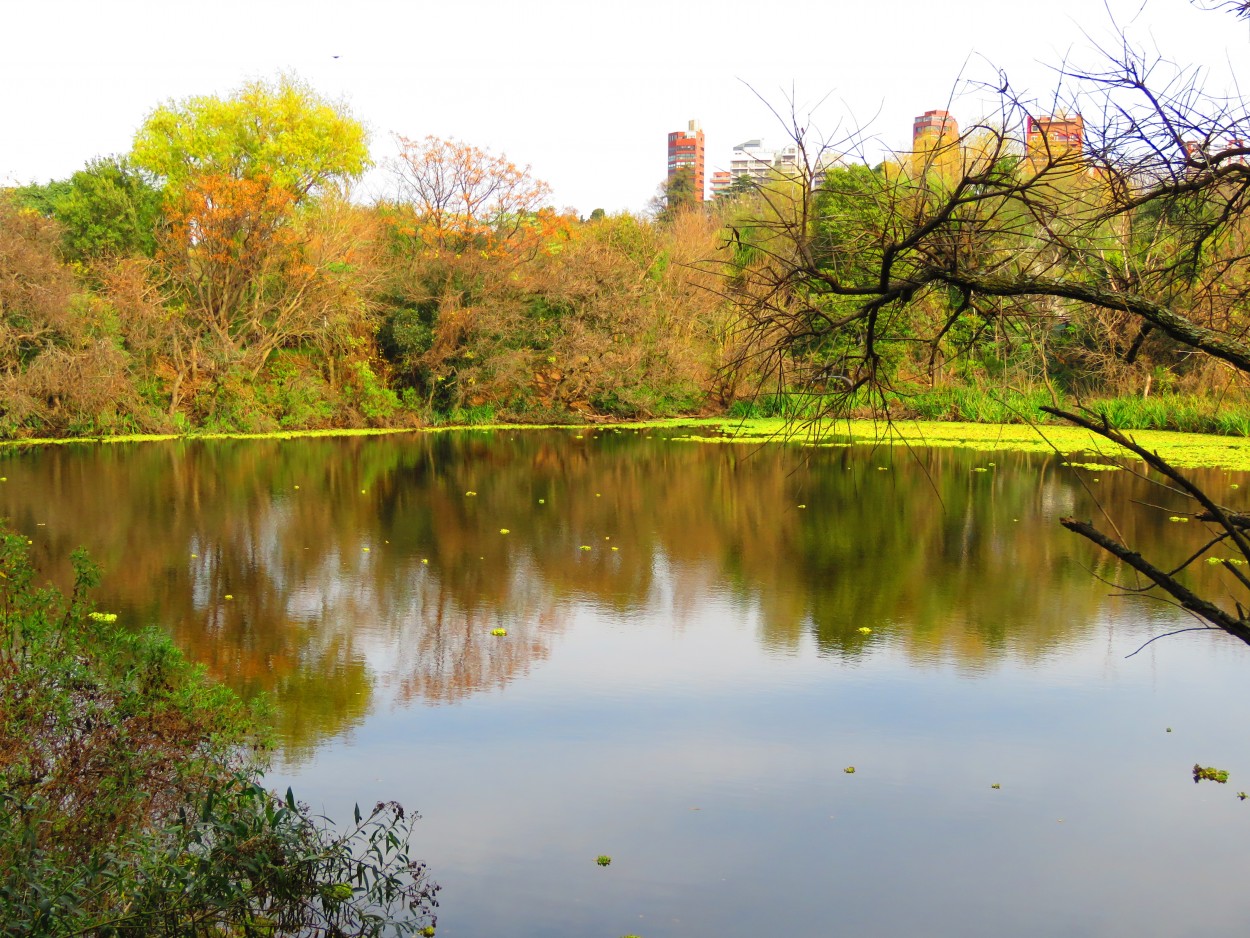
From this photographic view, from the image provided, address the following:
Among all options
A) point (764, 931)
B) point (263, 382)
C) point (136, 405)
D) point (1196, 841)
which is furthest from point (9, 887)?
point (263, 382)

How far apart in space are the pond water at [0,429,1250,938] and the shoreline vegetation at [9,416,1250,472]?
4663 mm

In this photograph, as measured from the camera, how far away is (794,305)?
4012mm

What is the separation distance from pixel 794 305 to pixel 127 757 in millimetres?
3071

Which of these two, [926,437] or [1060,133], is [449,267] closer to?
[926,437]

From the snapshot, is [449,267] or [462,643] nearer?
[462,643]

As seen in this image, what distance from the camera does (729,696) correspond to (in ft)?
23.6

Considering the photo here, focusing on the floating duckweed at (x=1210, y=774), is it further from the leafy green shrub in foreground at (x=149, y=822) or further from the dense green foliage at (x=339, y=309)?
the dense green foliage at (x=339, y=309)

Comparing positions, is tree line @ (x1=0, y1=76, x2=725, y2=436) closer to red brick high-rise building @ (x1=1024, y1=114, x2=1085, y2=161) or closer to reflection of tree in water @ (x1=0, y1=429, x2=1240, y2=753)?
reflection of tree in water @ (x1=0, y1=429, x2=1240, y2=753)

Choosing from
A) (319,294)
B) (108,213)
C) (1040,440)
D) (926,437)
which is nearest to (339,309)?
(319,294)

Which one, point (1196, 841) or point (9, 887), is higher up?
point (9, 887)

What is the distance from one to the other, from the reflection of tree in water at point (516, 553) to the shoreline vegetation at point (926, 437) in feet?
5.77

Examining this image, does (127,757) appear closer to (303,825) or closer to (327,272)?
(303,825)

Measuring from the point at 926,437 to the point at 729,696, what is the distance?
16246mm

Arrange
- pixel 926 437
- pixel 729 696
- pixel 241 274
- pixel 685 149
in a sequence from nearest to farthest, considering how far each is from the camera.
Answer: pixel 729 696
pixel 926 437
pixel 241 274
pixel 685 149
